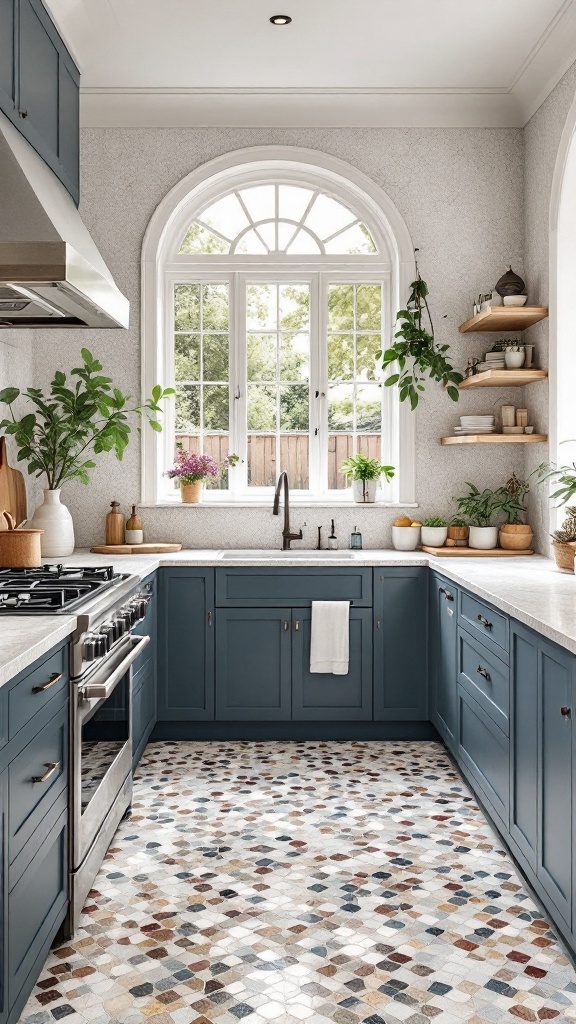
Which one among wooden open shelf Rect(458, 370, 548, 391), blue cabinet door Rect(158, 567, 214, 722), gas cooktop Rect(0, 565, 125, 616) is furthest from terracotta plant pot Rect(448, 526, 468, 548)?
gas cooktop Rect(0, 565, 125, 616)

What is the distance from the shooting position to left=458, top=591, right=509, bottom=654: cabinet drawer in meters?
2.85

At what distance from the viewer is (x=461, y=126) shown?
178 inches

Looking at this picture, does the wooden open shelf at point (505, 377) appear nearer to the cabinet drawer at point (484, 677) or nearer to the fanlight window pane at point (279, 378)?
the fanlight window pane at point (279, 378)

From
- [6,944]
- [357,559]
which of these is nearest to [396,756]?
[357,559]

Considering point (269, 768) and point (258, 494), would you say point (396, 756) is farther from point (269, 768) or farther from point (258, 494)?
point (258, 494)

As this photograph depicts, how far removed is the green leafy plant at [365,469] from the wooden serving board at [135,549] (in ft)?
3.24

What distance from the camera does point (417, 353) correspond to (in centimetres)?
443

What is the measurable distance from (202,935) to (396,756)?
1.73 meters

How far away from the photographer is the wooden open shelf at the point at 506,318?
4.09 m

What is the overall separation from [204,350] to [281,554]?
123 cm

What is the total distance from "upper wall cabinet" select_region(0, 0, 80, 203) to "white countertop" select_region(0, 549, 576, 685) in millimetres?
1626

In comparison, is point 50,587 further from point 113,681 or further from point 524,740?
point 524,740

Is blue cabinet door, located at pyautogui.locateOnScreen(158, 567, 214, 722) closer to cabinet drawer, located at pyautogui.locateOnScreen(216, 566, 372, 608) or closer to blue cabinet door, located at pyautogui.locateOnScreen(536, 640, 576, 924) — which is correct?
cabinet drawer, located at pyautogui.locateOnScreen(216, 566, 372, 608)

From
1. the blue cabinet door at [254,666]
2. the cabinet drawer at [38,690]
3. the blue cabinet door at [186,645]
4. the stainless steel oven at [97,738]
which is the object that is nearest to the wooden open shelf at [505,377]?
the blue cabinet door at [254,666]
